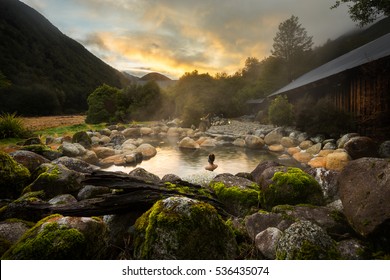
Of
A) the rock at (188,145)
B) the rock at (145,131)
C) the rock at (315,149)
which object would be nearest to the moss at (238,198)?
the rock at (315,149)

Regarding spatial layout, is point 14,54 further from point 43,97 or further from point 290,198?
point 290,198

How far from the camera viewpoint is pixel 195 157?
14.1m

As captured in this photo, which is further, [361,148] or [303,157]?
[303,157]

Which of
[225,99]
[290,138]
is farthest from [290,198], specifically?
[225,99]

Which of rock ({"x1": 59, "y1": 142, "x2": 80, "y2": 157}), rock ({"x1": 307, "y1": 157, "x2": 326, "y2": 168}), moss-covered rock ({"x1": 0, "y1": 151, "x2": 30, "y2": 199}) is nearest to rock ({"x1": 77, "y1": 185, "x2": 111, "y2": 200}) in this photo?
moss-covered rock ({"x1": 0, "y1": 151, "x2": 30, "y2": 199})

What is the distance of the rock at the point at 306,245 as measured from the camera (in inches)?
90.5

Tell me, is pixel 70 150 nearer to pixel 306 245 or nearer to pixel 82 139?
pixel 82 139

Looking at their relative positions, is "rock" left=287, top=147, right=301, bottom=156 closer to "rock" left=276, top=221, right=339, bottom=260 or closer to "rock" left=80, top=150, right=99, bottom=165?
"rock" left=80, top=150, right=99, bottom=165

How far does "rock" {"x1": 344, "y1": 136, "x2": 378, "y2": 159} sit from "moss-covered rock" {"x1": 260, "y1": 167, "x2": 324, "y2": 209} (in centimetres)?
698

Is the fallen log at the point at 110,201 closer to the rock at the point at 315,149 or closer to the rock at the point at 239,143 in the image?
the rock at the point at 315,149

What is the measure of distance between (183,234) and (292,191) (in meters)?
2.55

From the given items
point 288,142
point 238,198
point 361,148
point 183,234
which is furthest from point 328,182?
point 288,142

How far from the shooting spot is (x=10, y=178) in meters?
5.19
